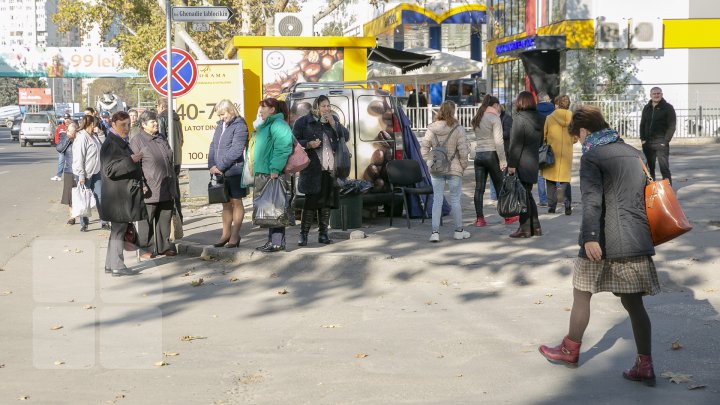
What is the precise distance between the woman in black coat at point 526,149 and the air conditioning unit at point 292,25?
12.2 meters

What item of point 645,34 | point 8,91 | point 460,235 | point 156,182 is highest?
point 8,91

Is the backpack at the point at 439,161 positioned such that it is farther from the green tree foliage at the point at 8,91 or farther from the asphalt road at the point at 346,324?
the green tree foliage at the point at 8,91

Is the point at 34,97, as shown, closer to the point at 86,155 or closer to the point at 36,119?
the point at 36,119

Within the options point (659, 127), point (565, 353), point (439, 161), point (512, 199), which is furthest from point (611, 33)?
point (565, 353)

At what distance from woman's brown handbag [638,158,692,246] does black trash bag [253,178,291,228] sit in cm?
559

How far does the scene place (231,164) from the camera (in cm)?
1268

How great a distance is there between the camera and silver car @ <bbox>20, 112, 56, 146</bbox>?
2004 inches

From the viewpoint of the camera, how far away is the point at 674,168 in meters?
23.6

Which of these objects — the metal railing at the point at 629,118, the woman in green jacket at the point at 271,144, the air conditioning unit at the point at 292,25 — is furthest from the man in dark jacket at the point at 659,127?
the metal railing at the point at 629,118

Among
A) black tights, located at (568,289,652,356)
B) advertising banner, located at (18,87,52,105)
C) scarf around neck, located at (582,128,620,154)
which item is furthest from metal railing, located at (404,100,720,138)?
advertising banner, located at (18,87,52,105)

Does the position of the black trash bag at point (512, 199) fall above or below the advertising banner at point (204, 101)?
below

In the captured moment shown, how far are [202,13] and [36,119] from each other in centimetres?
3891

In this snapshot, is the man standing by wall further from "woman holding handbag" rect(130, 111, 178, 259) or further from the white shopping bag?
the white shopping bag

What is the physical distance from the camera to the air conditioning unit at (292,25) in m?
24.8
